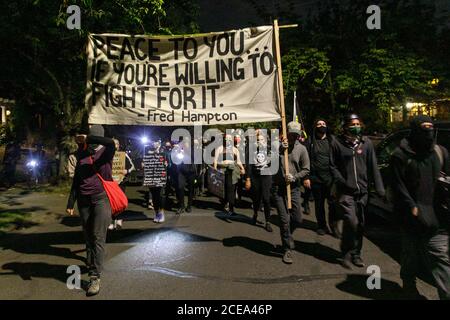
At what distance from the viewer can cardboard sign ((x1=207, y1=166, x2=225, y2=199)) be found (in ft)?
33.6

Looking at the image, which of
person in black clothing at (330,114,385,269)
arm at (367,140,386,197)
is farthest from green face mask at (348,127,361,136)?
arm at (367,140,386,197)

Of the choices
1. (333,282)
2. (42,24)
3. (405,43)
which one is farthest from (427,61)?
(333,282)

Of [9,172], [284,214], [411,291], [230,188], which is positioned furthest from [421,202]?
[9,172]

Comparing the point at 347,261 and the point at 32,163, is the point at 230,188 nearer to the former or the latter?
the point at 347,261

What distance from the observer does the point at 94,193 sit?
16.5 feet

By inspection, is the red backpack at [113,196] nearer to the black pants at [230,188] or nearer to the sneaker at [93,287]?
the sneaker at [93,287]

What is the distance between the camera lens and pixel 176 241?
714cm

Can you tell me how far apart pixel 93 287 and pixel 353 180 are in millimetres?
3514

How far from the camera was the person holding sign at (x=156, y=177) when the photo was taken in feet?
28.9

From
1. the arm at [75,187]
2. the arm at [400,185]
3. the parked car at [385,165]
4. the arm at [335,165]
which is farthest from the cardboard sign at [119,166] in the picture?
the arm at [400,185]

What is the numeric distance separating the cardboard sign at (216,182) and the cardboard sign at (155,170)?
1.80 m

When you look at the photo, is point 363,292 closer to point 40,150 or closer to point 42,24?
point 42,24

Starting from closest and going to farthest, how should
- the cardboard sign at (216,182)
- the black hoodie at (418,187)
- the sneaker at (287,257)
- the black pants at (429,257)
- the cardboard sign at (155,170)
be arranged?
the black pants at (429,257), the black hoodie at (418,187), the sneaker at (287,257), the cardboard sign at (155,170), the cardboard sign at (216,182)

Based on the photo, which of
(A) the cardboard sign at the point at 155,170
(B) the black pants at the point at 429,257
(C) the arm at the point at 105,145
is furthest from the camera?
(A) the cardboard sign at the point at 155,170
